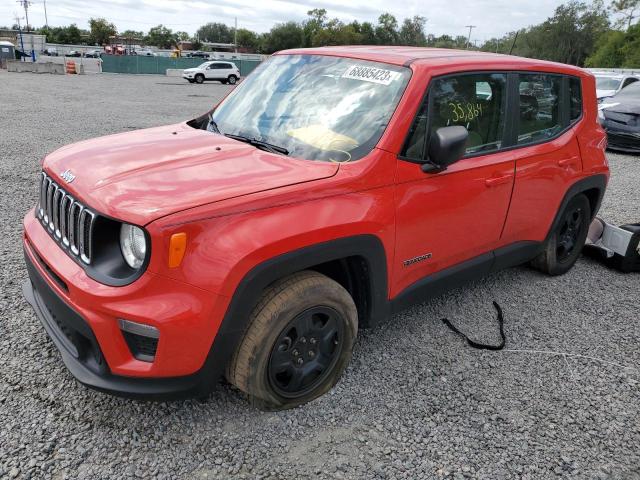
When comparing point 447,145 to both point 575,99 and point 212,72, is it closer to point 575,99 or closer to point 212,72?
point 575,99

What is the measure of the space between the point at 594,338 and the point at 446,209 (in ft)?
5.07

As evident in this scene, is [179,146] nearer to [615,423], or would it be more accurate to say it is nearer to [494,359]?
[494,359]

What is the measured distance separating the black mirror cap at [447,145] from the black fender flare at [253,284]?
Answer: 1.94 feet

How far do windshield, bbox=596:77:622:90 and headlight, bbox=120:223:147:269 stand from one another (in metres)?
16.4

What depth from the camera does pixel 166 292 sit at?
6.88 feet

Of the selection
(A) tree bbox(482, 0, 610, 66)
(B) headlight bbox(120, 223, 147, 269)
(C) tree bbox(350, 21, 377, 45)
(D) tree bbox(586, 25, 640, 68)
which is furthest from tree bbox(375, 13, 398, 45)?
(B) headlight bbox(120, 223, 147, 269)

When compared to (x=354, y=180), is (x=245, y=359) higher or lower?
lower

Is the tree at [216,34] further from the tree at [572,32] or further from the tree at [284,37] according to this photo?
the tree at [572,32]

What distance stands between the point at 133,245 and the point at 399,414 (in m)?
1.59

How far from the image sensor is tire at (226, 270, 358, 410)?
2385 mm

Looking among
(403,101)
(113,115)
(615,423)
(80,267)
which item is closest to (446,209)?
(403,101)

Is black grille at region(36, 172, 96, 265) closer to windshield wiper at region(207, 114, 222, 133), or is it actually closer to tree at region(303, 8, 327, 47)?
windshield wiper at region(207, 114, 222, 133)

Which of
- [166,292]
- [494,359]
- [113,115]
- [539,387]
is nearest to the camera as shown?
[166,292]

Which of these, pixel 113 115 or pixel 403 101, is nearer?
pixel 403 101
